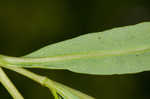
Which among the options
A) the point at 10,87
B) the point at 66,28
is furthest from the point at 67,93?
the point at 66,28

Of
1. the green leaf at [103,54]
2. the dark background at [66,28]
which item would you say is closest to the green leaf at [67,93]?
the green leaf at [103,54]

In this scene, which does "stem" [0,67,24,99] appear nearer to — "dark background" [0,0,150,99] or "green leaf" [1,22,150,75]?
"green leaf" [1,22,150,75]

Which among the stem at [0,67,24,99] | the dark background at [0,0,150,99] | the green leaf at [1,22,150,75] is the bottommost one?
the dark background at [0,0,150,99]

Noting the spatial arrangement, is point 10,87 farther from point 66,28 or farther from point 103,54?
point 66,28

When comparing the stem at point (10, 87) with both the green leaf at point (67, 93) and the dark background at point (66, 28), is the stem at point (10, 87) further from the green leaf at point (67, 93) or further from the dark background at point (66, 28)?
the dark background at point (66, 28)

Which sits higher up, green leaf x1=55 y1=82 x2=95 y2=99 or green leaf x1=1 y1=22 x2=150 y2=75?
green leaf x1=1 y1=22 x2=150 y2=75

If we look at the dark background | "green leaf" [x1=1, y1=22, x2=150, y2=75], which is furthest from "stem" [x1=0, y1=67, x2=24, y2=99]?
the dark background
